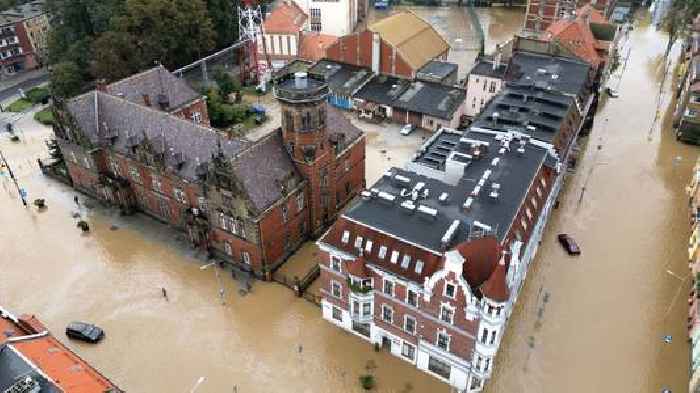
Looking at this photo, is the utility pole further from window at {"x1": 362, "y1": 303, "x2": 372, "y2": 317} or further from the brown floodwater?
window at {"x1": 362, "y1": 303, "x2": 372, "y2": 317}

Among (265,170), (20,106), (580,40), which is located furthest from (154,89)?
(580,40)

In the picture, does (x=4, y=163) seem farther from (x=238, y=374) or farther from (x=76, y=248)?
(x=238, y=374)

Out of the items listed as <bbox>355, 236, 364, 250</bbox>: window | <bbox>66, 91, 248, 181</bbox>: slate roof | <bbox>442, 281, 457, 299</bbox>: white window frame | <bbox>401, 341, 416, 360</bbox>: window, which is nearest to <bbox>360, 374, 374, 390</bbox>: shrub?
<bbox>401, 341, 416, 360</bbox>: window

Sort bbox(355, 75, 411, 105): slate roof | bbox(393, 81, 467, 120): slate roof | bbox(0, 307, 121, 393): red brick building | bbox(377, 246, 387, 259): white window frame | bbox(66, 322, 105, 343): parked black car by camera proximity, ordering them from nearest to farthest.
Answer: bbox(0, 307, 121, 393): red brick building
bbox(377, 246, 387, 259): white window frame
bbox(66, 322, 105, 343): parked black car
bbox(393, 81, 467, 120): slate roof
bbox(355, 75, 411, 105): slate roof

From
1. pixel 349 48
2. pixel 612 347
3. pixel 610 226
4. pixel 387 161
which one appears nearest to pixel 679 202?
pixel 610 226

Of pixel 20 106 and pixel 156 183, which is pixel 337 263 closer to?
pixel 156 183

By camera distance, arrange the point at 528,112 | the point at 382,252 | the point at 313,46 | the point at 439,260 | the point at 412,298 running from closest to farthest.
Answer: the point at 439,260 < the point at 412,298 < the point at 382,252 < the point at 528,112 < the point at 313,46
